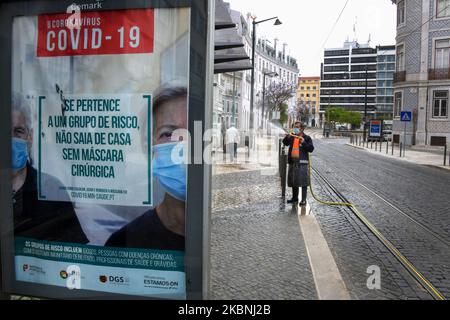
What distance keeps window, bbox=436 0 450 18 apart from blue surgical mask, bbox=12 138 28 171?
37.5 meters

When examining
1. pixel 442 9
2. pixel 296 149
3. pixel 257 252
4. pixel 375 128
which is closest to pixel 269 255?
pixel 257 252

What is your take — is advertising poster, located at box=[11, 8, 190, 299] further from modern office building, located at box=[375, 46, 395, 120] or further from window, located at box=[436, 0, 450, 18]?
modern office building, located at box=[375, 46, 395, 120]

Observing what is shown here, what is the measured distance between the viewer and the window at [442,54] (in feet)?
112

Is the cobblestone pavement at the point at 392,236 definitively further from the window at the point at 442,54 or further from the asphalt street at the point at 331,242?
the window at the point at 442,54

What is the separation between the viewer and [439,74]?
113 ft

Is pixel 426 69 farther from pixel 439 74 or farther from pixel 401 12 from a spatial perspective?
pixel 401 12

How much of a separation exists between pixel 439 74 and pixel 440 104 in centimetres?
246

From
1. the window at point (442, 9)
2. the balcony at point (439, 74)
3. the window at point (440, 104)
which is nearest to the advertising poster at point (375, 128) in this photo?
the window at point (440, 104)

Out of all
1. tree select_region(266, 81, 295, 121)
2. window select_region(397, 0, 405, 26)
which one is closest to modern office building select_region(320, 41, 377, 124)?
tree select_region(266, 81, 295, 121)

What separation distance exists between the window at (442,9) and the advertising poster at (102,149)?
37.1 meters

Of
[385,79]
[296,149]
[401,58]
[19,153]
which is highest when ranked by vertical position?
[385,79]

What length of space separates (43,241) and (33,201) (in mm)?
322

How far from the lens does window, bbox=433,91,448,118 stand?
113 feet

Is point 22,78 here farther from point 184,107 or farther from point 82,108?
point 184,107
